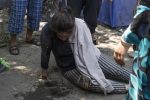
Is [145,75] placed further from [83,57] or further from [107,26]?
[107,26]

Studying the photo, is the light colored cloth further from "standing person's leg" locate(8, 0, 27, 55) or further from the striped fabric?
"standing person's leg" locate(8, 0, 27, 55)

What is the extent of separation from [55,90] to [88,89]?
0.35 metres

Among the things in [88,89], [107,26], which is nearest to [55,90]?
[88,89]

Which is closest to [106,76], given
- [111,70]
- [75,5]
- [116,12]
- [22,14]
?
[111,70]

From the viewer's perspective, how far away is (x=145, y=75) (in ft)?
8.62

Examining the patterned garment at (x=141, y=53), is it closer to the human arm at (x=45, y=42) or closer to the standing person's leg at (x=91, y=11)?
the human arm at (x=45, y=42)

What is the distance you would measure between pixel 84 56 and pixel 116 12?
2356 mm

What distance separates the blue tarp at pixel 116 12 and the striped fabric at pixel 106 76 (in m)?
2.06

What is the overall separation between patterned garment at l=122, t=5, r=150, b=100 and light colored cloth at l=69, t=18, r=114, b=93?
55.6 inches

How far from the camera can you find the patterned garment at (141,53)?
8.59 feet

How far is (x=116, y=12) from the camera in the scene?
251 inches

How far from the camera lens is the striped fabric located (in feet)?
13.5

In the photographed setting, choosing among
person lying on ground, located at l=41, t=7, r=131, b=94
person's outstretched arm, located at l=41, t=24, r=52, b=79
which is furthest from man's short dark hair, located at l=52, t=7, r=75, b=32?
person's outstretched arm, located at l=41, t=24, r=52, b=79

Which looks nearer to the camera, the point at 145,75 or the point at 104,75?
the point at 145,75
